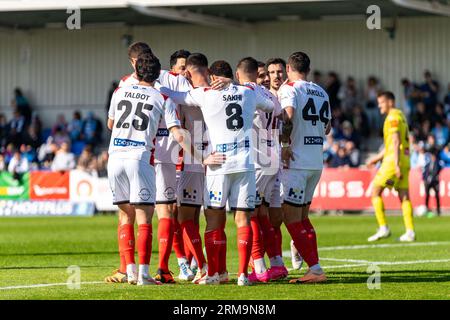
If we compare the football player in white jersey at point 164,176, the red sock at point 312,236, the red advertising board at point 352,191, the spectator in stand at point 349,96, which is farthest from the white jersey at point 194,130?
the spectator in stand at point 349,96

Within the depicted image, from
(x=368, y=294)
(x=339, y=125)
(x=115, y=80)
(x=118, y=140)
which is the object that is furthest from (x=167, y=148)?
(x=115, y=80)

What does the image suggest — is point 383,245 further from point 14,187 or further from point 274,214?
point 14,187

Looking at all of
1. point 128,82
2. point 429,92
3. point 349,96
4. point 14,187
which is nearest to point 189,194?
point 128,82

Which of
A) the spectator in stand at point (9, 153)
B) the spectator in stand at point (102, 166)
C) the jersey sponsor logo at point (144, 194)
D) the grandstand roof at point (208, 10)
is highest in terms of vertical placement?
the grandstand roof at point (208, 10)

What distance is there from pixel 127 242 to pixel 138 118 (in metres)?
1.43

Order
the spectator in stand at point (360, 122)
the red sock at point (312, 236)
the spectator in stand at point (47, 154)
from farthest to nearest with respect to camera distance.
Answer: the spectator in stand at point (47, 154), the spectator in stand at point (360, 122), the red sock at point (312, 236)

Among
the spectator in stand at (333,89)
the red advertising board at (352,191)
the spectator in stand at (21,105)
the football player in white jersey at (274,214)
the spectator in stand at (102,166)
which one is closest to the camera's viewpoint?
the football player in white jersey at (274,214)

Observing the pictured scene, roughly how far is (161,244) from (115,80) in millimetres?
29742

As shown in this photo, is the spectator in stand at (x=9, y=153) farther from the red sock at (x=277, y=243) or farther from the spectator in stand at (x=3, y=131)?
the red sock at (x=277, y=243)

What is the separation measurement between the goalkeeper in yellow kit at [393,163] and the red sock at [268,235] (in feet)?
21.5

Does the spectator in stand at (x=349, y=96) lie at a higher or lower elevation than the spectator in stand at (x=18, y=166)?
higher

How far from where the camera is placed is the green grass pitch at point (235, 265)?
414 inches

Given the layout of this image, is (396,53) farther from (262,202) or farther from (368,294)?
(368,294)

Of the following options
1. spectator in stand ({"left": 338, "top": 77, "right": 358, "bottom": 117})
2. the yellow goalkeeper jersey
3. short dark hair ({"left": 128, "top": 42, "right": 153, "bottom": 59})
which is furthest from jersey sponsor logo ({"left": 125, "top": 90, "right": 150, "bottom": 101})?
spectator in stand ({"left": 338, "top": 77, "right": 358, "bottom": 117})
